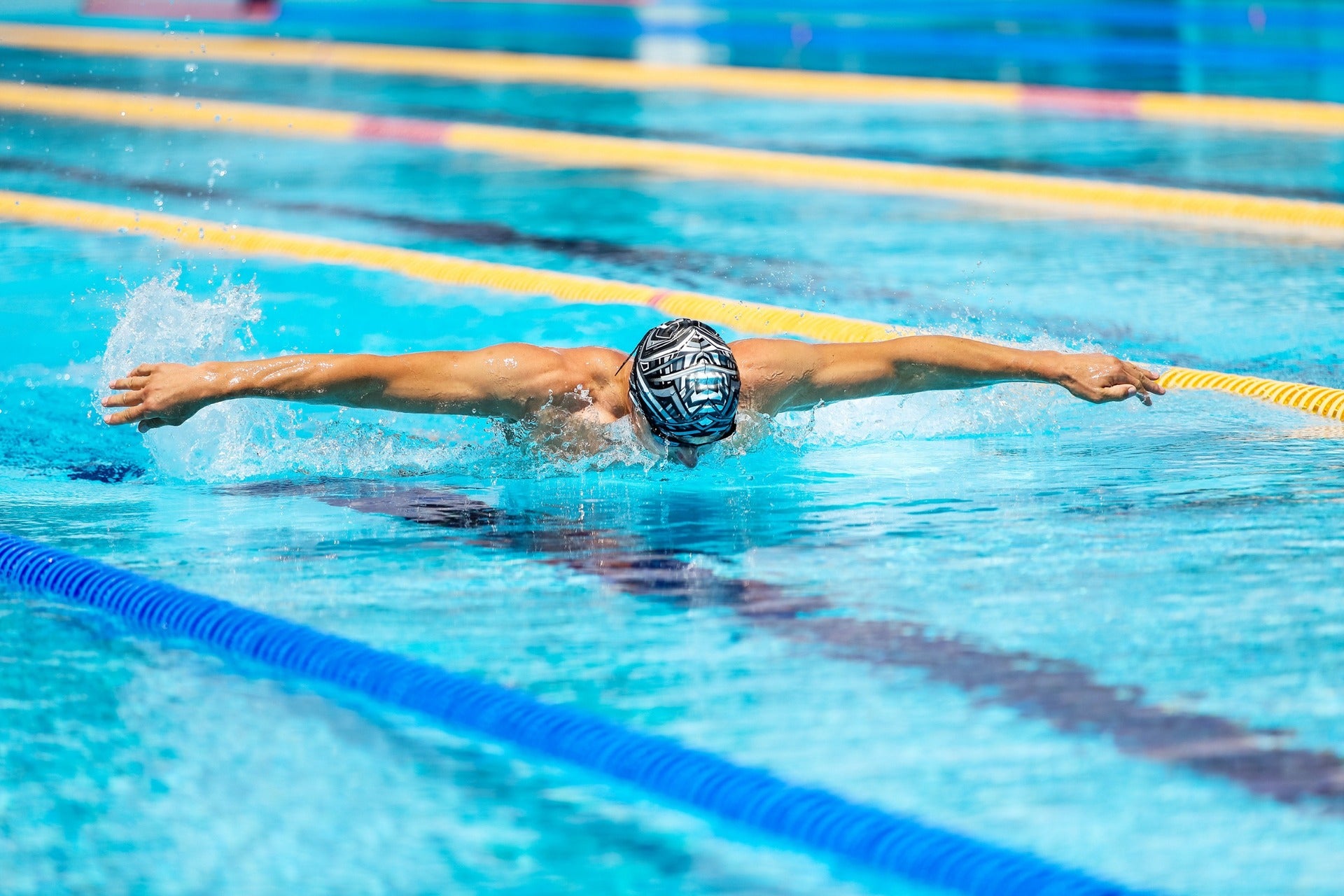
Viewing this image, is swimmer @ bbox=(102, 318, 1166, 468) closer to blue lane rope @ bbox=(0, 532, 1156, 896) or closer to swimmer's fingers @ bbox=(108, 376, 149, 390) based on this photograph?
swimmer's fingers @ bbox=(108, 376, 149, 390)

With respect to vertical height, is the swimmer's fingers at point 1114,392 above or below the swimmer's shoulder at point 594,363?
above

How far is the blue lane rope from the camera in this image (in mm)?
2236

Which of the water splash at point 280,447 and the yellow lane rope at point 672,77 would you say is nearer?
the water splash at point 280,447

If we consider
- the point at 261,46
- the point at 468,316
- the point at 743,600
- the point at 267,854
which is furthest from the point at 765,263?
the point at 261,46

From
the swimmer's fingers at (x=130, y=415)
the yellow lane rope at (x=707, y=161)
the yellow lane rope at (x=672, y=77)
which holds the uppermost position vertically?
the yellow lane rope at (x=672, y=77)

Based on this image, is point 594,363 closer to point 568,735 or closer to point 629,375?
point 629,375

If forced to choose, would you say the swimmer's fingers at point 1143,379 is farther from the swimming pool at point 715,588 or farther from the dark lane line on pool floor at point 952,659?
the dark lane line on pool floor at point 952,659

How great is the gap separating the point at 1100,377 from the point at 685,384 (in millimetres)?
968

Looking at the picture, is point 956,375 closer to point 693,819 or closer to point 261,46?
point 693,819

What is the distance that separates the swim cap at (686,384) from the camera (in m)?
3.56

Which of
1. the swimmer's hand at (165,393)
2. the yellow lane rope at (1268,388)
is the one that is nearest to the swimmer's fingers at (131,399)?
the swimmer's hand at (165,393)

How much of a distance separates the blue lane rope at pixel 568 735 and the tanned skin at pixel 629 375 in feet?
1.35

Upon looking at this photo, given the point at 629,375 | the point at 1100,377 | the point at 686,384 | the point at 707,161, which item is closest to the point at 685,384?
the point at 686,384

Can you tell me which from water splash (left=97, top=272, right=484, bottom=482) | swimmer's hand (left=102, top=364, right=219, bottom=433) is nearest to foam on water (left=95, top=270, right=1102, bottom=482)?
water splash (left=97, top=272, right=484, bottom=482)
